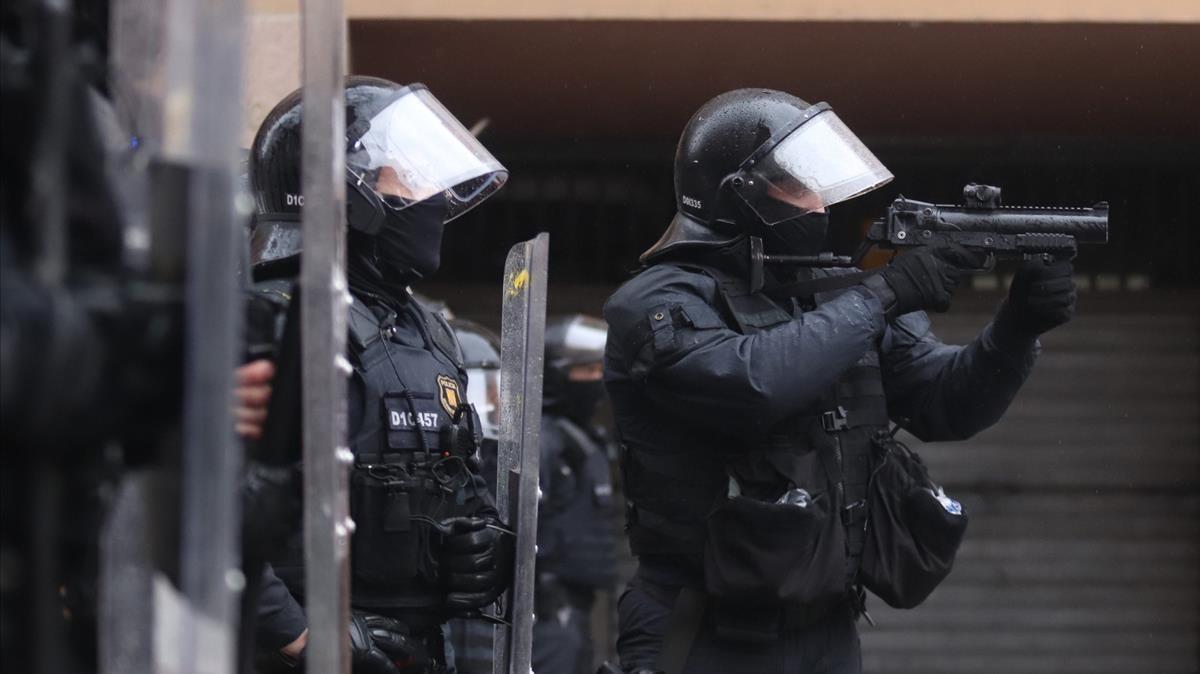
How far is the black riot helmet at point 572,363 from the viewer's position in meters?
6.72

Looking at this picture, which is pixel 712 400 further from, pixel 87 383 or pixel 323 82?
pixel 87 383

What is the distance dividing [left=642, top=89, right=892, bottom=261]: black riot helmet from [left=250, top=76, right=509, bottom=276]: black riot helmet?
485mm

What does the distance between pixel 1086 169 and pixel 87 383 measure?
610 cm

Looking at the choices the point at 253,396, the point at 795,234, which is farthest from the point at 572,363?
the point at 253,396

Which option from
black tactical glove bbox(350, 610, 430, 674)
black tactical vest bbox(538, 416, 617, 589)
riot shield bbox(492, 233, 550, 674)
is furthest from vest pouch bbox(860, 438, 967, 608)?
→ black tactical vest bbox(538, 416, 617, 589)

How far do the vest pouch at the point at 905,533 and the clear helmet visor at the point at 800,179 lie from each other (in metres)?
0.53

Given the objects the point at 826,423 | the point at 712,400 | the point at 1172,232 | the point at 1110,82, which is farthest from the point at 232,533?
the point at 1172,232

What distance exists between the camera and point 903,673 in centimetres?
770

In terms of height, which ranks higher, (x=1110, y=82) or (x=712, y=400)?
(x=1110, y=82)

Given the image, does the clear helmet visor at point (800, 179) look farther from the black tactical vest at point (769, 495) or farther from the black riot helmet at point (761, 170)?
the black tactical vest at point (769, 495)

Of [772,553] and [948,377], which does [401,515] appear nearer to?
[772,553]

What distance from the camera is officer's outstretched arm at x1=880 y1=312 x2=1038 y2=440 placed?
11.6ft

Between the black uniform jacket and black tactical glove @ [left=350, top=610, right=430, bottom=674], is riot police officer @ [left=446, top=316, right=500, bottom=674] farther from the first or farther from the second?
black tactical glove @ [left=350, top=610, right=430, bottom=674]

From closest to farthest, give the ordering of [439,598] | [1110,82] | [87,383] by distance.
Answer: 1. [87,383]
2. [439,598]
3. [1110,82]
